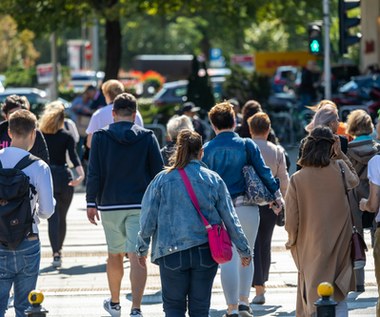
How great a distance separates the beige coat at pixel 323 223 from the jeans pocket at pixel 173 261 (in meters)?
1.10

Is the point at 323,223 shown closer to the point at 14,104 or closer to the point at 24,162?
the point at 24,162

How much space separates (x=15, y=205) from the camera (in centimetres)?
759

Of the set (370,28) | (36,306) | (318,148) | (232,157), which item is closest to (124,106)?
(232,157)

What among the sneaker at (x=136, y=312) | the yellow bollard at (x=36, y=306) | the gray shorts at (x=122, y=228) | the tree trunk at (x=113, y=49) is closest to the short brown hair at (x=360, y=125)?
the gray shorts at (x=122, y=228)

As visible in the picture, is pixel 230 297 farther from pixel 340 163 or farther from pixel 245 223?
pixel 340 163

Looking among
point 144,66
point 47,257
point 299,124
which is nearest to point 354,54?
point 144,66

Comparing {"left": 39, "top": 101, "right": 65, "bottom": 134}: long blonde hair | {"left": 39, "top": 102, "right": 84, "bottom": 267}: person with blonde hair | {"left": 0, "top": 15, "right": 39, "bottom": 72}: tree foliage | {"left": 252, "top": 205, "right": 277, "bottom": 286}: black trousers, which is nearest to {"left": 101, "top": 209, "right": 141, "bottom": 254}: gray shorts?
{"left": 252, "top": 205, "right": 277, "bottom": 286}: black trousers

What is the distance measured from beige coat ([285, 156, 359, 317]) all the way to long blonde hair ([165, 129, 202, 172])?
87cm

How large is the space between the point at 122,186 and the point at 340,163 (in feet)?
6.57

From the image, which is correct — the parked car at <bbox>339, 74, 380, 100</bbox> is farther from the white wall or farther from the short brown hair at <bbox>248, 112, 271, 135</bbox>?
the short brown hair at <bbox>248, 112, 271, 135</bbox>

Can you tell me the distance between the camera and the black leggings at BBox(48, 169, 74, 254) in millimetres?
12547

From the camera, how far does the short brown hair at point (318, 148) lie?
800cm

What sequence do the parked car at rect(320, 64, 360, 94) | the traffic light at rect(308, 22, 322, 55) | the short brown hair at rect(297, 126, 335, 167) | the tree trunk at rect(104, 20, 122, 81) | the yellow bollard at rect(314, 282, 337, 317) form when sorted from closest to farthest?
the yellow bollard at rect(314, 282, 337, 317) < the short brown hair at rect(297, 126, 335, 167) < the traffic light at rect(308, 22, 322, 55) < the tree trunk at rect(104, 20, 122, 81) < the parked car at rect(320, 64, 360, 94)

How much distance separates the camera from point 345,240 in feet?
26.6
